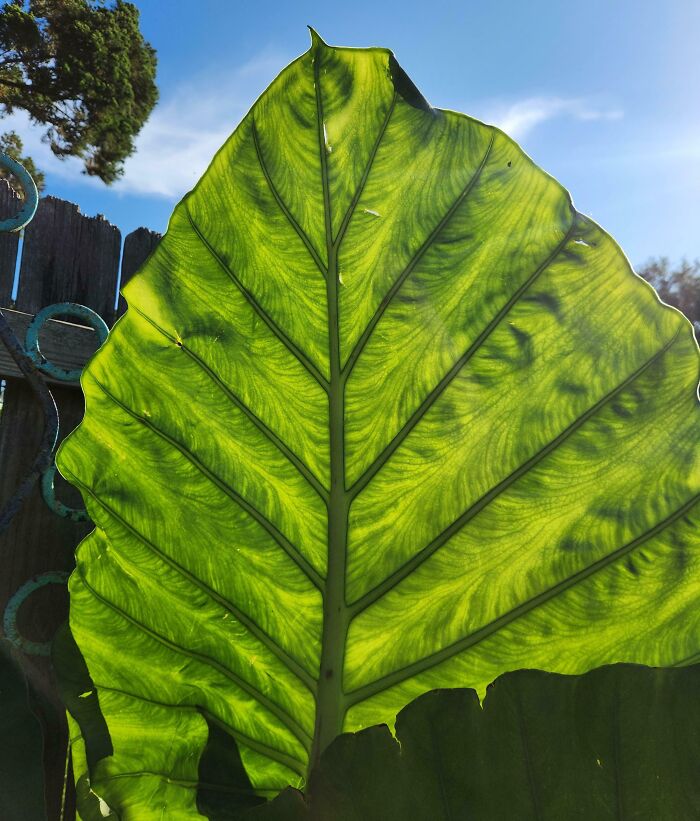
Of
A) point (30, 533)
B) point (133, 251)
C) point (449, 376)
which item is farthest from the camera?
point (133, 251)

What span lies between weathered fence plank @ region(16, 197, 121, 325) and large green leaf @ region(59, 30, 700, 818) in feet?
4.49

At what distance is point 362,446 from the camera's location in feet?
1.63

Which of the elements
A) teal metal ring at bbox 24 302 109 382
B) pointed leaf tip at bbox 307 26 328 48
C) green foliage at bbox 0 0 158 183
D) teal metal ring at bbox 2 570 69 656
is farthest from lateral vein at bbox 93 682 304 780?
green foliage at bbox 0 0 158 183

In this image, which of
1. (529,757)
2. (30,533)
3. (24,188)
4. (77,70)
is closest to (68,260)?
(24,188)

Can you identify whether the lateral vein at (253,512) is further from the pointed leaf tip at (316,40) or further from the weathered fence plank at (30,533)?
the weathered fence plank at (30,533)

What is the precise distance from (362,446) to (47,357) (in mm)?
1364

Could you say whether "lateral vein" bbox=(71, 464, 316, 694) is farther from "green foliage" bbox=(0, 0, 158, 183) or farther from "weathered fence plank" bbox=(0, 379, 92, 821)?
"green foliage" bbox=(0, 0, 158, 183)

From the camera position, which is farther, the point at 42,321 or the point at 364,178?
the point at 42,321

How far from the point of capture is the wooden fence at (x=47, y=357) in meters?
1.57

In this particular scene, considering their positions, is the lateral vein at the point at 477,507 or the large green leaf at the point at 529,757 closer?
the large green leaf at the point at 529,757

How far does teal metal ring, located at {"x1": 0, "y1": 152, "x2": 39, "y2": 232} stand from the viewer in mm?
1178

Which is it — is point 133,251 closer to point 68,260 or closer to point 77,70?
point 68,260

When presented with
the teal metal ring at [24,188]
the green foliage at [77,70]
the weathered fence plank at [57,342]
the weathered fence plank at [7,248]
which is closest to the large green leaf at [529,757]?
the teal metal ring at [24,188]

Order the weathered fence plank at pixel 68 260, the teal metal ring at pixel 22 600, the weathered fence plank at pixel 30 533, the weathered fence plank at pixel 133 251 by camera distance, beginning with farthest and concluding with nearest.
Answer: the weathered fence plank at pixel 133 251, the weathered fence plank at pixel 68 260, the weathered fence plank at pixel 30 533, the teal metal ring at pixel 22 600
